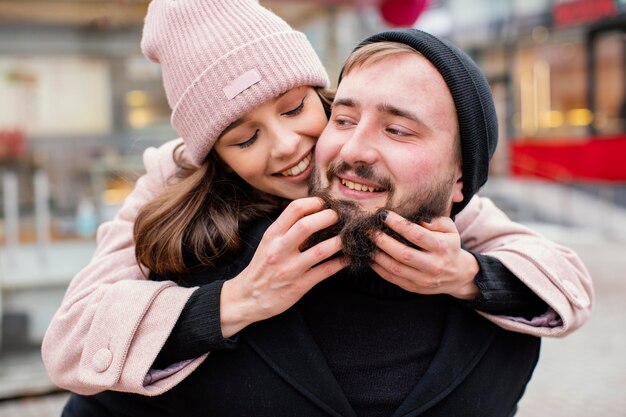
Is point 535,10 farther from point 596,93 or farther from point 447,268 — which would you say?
point 447,268

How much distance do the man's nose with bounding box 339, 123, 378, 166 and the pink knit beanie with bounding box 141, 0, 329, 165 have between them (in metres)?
0.43

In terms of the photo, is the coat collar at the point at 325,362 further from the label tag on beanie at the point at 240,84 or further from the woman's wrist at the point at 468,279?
the label tag on beanie at the point at 240,84

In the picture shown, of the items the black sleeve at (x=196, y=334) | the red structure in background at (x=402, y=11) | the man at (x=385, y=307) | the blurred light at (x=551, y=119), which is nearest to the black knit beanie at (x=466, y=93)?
the man at (x=385, y=307)

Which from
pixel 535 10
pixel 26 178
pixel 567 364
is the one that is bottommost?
pixel 567 364

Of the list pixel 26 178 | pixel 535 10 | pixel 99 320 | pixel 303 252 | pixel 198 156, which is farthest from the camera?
pixel 535 10

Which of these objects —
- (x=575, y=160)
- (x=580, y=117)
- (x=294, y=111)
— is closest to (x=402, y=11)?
(x=294, y=111)

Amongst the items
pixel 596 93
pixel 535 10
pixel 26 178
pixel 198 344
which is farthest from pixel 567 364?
pixel 535 10

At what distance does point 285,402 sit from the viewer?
69.5 inches

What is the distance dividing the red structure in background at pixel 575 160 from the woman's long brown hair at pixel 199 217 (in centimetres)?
1019

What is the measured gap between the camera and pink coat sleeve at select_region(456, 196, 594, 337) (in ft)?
6.24

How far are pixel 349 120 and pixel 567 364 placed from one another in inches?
214

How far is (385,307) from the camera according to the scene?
188 cm

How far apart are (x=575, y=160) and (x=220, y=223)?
457 inches

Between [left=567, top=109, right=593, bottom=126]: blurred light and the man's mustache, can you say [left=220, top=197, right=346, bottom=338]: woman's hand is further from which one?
[left=567, top=109, right=593, bottom=126]: blurred light
